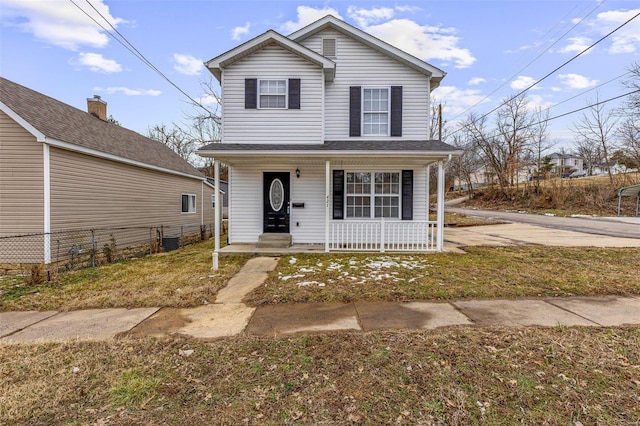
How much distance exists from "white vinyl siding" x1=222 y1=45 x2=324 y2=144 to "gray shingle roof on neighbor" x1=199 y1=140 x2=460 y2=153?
49 centimetres

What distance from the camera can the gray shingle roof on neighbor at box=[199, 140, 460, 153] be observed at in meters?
8.64

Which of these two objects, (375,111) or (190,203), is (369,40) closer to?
(375,111)

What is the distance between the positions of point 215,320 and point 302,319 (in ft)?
3.99

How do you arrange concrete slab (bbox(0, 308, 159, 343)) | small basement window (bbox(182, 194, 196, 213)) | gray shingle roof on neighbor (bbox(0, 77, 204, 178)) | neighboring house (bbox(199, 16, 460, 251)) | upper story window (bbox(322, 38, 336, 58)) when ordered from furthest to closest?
small basement window (bbox(182, 194, 196, 213)), upper story window (bbox(322, 38, 336, 58)), neighboring house (bbox(199, 16, 460, 251)), gray shingle roof on neighbor (bbox(0, 77, 204, 178)), concrete slab (bbox(0, 308, 159, 343))

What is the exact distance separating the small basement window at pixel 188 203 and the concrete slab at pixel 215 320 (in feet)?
42.0

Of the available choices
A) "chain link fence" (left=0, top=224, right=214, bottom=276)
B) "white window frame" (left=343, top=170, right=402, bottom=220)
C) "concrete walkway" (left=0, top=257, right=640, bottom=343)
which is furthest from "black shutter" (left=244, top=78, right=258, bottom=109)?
"concrete walkway" (left=0, top=257, right=640, bottom=343)

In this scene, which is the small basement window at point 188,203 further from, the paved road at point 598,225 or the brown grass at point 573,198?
the brown grass at point 573,198

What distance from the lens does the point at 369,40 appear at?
32.9 feet

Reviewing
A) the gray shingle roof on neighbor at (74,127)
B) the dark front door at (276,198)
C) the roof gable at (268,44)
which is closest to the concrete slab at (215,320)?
the dark front door at (276,198)

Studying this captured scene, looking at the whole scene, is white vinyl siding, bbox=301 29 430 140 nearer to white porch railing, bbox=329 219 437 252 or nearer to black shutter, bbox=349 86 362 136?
black shutter, bbox=349 86 362 136

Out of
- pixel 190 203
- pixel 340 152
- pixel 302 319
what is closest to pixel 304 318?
pixel 302 319

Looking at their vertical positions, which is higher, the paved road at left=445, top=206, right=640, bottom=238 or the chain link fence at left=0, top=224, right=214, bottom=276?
the paved road at left=445, top=206, right=640, bottom=238

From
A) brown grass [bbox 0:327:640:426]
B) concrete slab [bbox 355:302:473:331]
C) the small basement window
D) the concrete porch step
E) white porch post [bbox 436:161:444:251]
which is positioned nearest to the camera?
brown grass [bbox 0:327:640:426]

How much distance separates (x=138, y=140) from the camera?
14961mm
